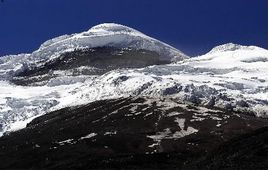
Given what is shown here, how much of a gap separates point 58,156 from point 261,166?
388 feet

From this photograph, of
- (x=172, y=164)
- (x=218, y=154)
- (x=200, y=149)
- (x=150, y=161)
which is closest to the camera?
(x=218, y=154)

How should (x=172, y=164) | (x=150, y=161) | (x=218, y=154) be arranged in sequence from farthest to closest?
1. (x=150, y=161)
2. (x=172, y=164)
3. (x=218, y=154)

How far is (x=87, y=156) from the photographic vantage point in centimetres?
19525

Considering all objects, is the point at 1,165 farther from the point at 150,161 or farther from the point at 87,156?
the point at 150,161

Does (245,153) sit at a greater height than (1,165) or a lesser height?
greater

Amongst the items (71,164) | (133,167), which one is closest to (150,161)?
(133,167)

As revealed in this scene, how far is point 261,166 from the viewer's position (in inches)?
3455

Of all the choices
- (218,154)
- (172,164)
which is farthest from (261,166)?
(172,164)

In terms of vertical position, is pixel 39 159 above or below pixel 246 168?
below

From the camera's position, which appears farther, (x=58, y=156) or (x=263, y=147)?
(x=58, y=156)

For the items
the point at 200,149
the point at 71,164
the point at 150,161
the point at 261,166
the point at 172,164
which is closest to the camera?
the point at 261,166

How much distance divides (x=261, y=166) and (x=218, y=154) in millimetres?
22747

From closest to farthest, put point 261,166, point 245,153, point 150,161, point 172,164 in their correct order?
1. point 261,166
2. point 245,153
3. point 172,164
4. point 150,161

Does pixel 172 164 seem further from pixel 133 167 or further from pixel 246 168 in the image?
pixel 246 168
